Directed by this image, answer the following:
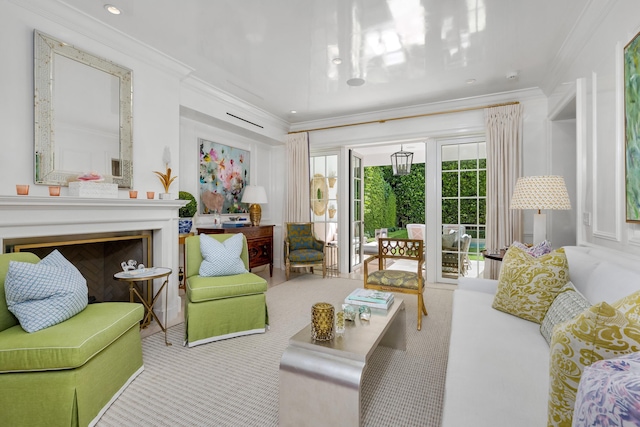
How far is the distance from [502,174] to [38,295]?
4509 mm

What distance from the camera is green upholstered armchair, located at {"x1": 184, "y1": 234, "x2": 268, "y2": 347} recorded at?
243cm

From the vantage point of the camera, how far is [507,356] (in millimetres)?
1417

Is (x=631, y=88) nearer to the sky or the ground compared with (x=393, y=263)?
nearer to the sky

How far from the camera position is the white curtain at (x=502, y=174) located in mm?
3801

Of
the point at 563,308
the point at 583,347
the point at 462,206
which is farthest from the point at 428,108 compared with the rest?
the point at 583,347

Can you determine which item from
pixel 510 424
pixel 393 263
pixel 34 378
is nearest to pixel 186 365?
pixel 34 378

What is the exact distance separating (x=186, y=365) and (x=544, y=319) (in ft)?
7.45

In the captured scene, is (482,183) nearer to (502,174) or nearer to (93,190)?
(502,174)

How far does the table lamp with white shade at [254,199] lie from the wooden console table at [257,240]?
0.74 ft

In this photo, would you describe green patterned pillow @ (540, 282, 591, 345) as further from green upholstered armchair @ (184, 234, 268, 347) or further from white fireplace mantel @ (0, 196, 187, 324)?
white fireplace mantel @ (0, 196, 187, 324)

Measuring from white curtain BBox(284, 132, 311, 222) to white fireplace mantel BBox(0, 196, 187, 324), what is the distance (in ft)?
7.53

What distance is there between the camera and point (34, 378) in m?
1.46

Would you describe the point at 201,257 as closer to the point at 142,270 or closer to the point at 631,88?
the point at 142,270

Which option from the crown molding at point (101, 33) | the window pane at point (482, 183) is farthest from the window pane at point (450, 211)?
the crown molding at point (101, 33)
